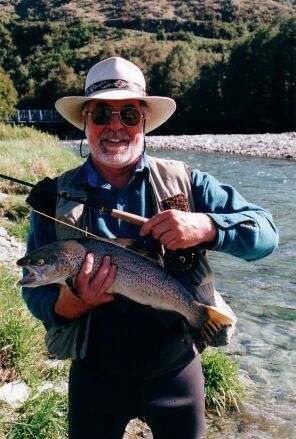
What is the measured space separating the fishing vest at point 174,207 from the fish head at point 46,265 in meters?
0.18

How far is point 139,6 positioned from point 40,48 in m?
39.3

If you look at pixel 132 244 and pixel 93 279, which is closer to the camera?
pixel 93 279

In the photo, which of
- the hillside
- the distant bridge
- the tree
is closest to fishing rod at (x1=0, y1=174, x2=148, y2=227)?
the tree

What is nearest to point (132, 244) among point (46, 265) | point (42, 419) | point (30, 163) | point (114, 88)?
point (46, 265)

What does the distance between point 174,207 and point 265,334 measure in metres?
3.74

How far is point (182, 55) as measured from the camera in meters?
67.1

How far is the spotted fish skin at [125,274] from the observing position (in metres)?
2.12

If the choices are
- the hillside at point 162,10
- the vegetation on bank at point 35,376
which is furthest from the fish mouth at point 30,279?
the hillside at point 162,10

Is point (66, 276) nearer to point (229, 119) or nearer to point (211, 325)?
point (211, 325)

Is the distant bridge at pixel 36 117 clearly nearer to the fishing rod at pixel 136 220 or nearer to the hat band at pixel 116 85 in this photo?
the hat band at pixel 116 85

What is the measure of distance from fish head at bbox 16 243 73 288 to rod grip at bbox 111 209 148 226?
0.31 metres

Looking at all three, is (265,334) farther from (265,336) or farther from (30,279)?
(30,279)

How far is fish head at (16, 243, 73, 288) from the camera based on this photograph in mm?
2109

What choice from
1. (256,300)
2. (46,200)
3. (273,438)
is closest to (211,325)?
(46,200)
